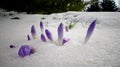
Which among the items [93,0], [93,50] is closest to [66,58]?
[93,50]

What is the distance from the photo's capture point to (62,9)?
161 inches

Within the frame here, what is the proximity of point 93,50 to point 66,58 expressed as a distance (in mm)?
149

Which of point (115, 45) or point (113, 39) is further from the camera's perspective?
point (113, 39)

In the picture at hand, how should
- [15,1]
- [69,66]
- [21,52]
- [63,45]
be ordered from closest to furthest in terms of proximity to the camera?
[69,66], [21,52], [63,45], [15,1]

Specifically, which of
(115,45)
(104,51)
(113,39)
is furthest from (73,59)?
(113,39)

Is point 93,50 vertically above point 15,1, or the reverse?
point 15,1

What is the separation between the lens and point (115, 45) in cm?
88

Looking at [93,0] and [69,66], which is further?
[93,0]

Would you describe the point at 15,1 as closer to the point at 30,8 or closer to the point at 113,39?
the point at 30,8

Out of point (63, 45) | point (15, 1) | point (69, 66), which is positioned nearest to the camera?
point (69, 66)

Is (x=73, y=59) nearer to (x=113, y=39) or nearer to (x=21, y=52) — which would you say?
(x=21, y=52)

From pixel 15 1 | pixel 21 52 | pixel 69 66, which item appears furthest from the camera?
pixel 15 1

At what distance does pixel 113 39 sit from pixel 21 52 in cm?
53

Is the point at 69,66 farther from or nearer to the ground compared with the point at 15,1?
nearer to the ground
